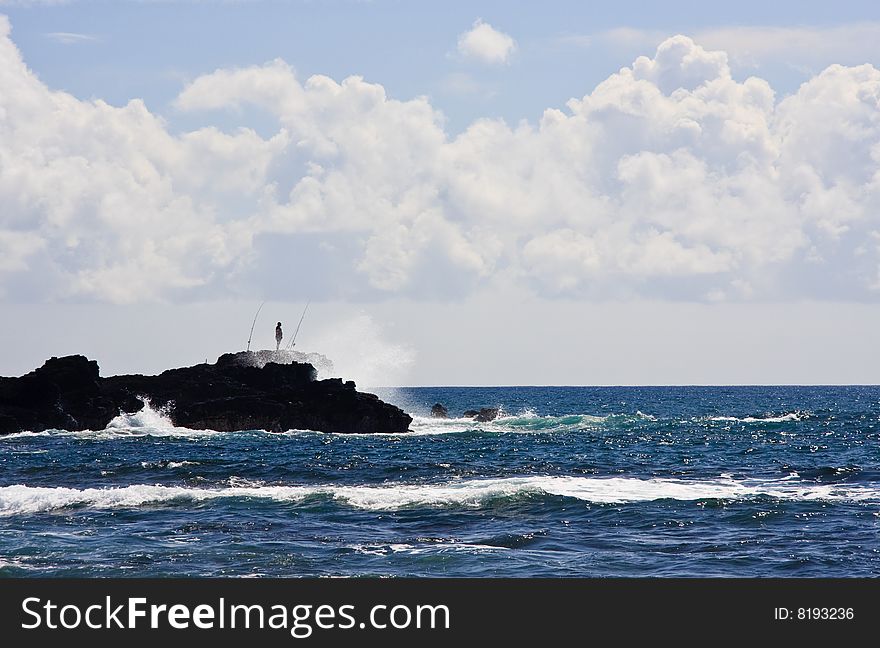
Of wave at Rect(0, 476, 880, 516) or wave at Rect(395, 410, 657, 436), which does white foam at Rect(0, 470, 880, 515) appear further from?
wave at Rect(395, 410, 657, 436)

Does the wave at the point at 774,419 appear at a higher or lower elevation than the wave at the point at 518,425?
lower

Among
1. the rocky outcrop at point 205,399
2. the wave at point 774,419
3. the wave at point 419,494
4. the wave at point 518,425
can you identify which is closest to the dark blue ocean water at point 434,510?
the wave at point 419,494

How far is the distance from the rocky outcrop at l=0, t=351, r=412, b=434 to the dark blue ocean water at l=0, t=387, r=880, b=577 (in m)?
11.8

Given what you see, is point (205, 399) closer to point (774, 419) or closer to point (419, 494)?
point (419, 494)

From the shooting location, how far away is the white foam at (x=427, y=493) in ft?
107

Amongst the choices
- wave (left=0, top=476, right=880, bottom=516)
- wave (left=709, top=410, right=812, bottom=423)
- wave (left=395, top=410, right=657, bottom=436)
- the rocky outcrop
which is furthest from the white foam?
wave (left=709, top=410, right=812, bottom=423)

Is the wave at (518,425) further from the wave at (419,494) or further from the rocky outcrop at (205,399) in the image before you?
the wave at (419,494)

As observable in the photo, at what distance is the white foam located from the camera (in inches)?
1282

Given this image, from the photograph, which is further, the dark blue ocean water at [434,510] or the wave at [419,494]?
the wave at [419,494]

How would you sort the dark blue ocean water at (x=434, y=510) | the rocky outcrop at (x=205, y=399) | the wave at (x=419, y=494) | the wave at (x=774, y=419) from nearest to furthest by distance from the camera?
the dark blue ocean water at (x=434, y=510)
the wave at (x=419, y=494)
the rocky outcrop at (x=205, y=399)
the wave at (x=774, y=419)

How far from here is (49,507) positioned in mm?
31812

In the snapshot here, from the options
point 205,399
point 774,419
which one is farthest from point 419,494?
point 774,419

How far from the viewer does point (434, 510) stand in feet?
103

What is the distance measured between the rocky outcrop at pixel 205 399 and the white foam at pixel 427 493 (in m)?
30.6
